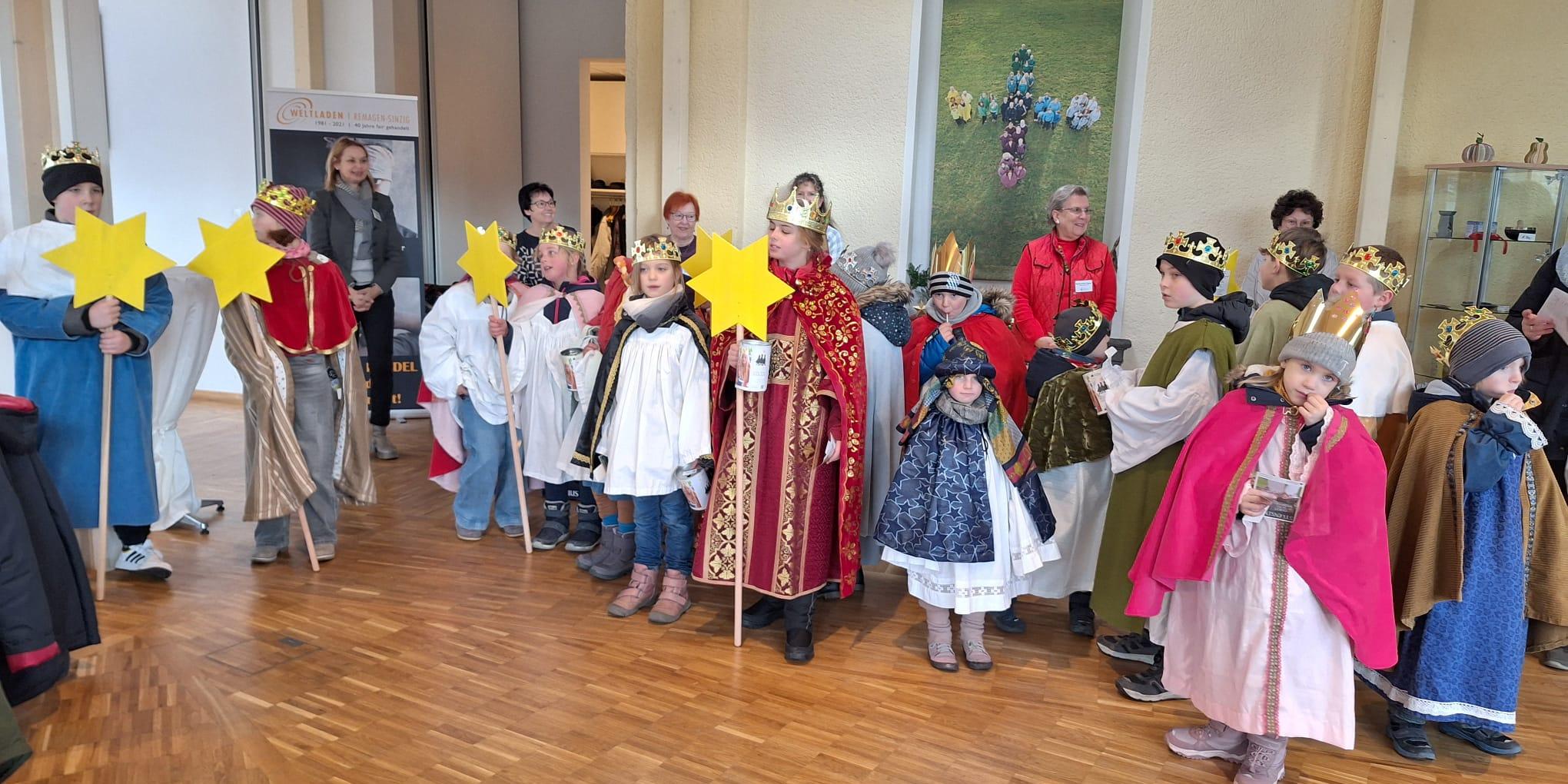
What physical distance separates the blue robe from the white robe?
3.81m

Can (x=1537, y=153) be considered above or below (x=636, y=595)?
above

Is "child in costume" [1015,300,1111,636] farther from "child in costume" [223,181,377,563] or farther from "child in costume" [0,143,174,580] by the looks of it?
"child in costume" [0,143,174,580]

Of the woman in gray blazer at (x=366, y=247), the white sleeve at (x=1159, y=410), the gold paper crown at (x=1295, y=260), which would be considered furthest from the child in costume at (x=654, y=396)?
the woman in gray blazer at (x=366, y=247)

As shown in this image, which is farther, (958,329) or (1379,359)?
(958,329)

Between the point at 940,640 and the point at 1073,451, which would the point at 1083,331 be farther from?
the point at 940,640

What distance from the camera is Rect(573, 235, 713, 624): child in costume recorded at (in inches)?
135

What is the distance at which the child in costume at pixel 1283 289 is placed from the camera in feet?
9.75

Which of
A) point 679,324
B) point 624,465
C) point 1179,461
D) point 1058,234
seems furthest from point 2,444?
point 1058,234

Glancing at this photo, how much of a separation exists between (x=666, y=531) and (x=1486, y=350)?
267 centimetres

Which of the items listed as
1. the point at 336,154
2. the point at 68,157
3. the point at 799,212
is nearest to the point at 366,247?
the point at 336,154

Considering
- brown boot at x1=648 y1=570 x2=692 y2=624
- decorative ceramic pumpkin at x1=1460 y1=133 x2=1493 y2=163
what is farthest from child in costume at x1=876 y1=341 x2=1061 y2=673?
decorative ceramic pumpkin at x1=1460 y1=133 x2=1493 y2=163

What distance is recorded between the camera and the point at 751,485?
10.9ft

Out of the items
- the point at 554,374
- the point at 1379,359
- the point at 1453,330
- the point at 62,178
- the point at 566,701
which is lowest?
the point at 566,701

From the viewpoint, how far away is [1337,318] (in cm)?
246
